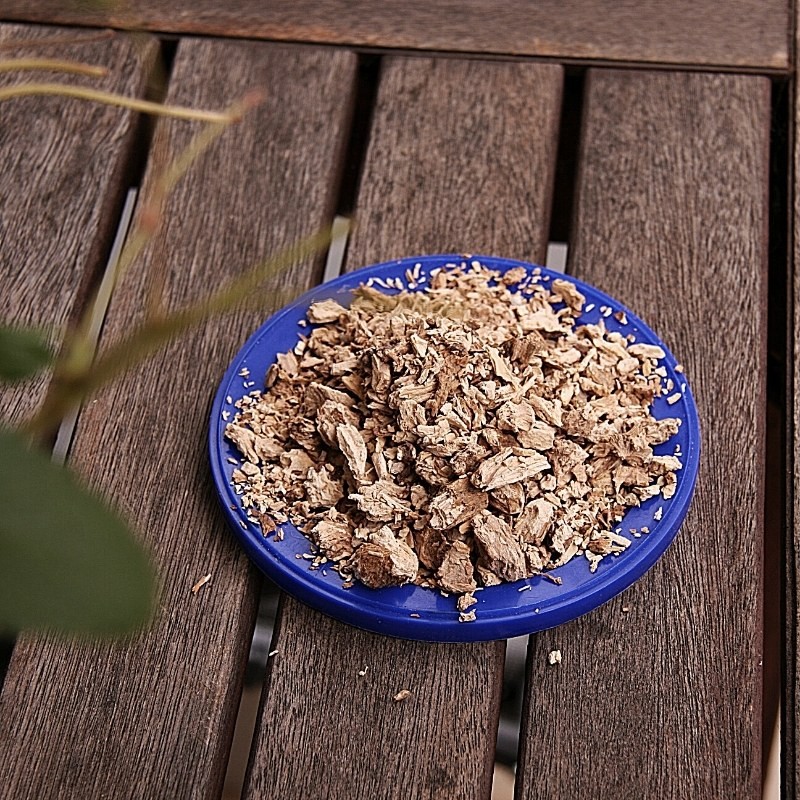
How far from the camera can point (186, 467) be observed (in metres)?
0.79

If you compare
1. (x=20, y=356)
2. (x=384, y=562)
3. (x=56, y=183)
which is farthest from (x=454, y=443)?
(x=56, y=183)

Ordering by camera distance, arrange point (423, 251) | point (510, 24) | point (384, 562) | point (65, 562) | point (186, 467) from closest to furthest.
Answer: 1. point (65, 562)
2. point (384, 562)
3. point (186, 467)
4. point (423, 251)
5. point (510, 24)

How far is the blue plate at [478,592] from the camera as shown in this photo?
0.66 m

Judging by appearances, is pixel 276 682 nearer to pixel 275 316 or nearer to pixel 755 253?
pixel 275 316

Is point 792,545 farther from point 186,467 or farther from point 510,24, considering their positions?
point 510,24

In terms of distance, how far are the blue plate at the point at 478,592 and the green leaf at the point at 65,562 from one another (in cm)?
45


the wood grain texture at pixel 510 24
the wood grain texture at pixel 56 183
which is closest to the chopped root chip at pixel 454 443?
the wood grain texture at pixel 56 183

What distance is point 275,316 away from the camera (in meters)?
0.81

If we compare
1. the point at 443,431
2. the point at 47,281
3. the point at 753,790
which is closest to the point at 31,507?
the point at 443,431

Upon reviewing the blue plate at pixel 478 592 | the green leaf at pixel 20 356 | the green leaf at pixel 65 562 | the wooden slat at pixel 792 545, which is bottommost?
the wooden slat at pixel 792 545

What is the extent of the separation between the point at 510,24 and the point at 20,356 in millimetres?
862

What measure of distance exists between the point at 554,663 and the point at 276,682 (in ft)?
0.62

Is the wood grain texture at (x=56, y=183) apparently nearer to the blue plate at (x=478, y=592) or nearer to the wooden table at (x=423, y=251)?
the wooden table at (x=423, y=251)

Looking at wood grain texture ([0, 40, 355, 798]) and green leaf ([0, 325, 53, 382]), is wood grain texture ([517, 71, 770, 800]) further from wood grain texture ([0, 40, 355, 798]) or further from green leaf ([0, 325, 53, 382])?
green leaf ([0, 325, 53, 382])
